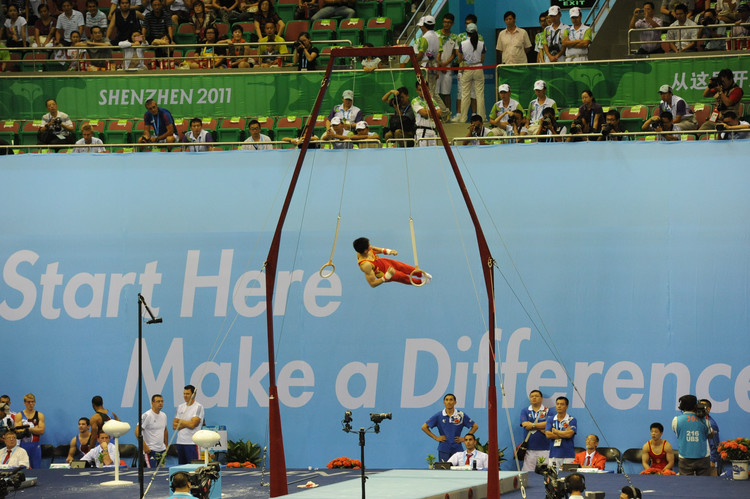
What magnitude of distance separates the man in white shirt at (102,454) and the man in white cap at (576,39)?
7.54 meters

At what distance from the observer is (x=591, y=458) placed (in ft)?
37.7

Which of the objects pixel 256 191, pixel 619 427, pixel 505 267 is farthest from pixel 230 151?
pixel 619 427

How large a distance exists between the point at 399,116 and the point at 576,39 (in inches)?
106

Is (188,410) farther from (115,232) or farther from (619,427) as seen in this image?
(619,427)

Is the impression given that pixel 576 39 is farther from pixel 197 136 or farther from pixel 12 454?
pixel 12 454

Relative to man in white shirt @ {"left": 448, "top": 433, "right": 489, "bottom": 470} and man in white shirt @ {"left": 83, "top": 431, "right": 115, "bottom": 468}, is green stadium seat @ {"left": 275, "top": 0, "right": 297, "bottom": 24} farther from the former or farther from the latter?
man in white shirt @ {"left": 448, "top": 433, "right": 489, "bottom": 470}

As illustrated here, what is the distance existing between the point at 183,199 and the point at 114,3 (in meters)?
4.43

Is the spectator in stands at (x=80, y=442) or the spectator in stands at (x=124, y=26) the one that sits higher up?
the spectator in stands at (x=124, y=26)

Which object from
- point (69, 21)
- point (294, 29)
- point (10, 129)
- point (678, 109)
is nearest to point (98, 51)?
point (69, 21)

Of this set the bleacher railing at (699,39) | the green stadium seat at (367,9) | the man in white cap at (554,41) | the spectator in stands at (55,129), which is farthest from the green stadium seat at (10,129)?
the bleacher railing at (699,39)

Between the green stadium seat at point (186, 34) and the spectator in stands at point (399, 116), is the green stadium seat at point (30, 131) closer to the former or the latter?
the green stadium seat at point (186, 34)

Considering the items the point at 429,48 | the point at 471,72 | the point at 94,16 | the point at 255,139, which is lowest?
the point at 255,139

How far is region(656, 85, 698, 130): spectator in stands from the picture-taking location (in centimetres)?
1262

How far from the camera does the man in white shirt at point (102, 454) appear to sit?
1208cm
